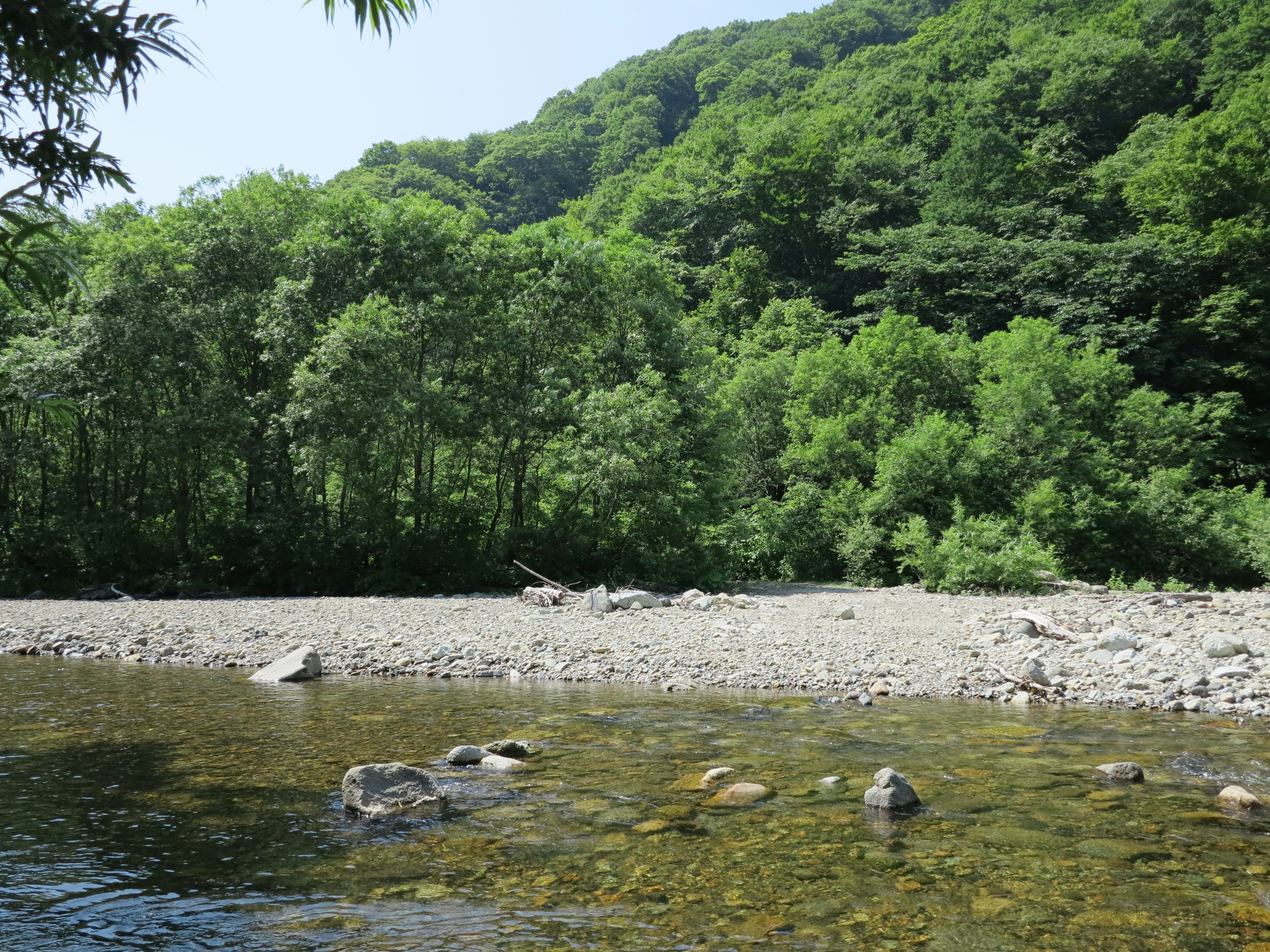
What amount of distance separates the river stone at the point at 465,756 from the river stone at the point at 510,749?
0.13 m

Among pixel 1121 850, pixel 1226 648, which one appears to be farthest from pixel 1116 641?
pixel 1121 850

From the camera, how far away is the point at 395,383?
21969 mm

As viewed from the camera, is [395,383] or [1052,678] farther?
[395,383]

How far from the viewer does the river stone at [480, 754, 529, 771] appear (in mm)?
6844

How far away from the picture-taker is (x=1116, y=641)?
36.9 feet

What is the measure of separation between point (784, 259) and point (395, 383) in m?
31.6

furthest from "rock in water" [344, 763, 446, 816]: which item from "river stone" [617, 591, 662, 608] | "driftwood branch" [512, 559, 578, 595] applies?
"driftwood branch" [512, 559, 578, 595]

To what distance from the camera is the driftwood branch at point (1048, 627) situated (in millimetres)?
12078

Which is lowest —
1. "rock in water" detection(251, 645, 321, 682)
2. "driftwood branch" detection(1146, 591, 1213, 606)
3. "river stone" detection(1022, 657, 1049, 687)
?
"river stone" detection(1022, 657, 1049, 687)

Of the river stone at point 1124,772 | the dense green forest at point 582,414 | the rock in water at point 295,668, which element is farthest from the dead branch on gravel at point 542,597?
the river stone at point 1124,772

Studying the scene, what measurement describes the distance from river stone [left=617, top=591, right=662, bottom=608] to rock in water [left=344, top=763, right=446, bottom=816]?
35.5 ft

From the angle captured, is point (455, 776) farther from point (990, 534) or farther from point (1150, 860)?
point (990, 534)

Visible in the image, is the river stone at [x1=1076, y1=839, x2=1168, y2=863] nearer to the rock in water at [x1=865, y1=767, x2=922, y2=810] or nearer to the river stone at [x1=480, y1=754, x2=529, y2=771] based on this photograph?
the rock in water at [x1=865, y1=767, x2=922, y2=810]

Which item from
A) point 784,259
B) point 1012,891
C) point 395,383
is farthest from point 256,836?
point 784,259
